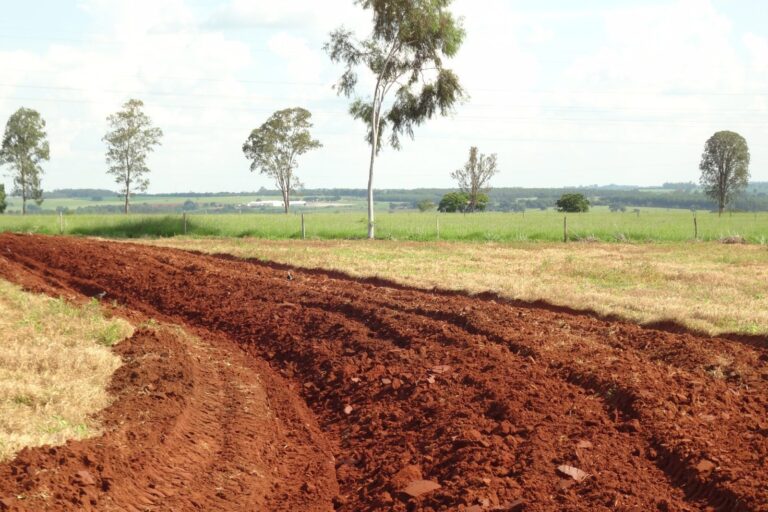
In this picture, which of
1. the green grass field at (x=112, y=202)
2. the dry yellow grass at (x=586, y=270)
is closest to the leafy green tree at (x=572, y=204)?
the green grass field at (x=112, y=202)

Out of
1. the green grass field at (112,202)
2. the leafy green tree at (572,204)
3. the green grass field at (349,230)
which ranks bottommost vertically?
the green grass field at (112,202)

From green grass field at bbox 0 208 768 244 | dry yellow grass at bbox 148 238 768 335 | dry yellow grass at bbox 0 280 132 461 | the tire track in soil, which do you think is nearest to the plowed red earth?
the tire track in soil

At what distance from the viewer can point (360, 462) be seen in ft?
28.2

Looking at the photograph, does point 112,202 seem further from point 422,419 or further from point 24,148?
point 422,419

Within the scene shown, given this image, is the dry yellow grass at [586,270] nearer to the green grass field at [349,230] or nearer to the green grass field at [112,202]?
the green grass field at [349,230]

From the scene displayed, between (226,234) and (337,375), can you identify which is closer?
(337,375)

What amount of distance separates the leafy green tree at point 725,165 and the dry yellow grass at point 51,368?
83040mm

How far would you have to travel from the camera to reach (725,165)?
290 feet

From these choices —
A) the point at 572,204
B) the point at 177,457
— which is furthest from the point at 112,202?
the point at 177,457

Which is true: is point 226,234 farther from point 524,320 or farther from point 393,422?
point 393,422

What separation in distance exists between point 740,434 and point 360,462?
3526 millimetres

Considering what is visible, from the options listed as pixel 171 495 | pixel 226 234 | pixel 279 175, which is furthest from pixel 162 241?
pixel 279 175

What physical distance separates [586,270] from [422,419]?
15.1 meters

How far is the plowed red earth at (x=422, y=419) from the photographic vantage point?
7.02m
